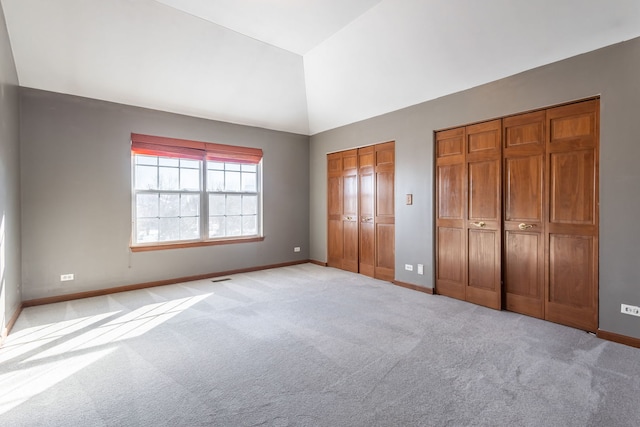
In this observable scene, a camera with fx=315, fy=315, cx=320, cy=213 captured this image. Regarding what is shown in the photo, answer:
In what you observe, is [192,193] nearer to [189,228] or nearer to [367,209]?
[189,228]

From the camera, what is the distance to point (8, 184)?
3258mm

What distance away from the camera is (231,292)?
4527mm

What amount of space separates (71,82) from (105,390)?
382 centimetres

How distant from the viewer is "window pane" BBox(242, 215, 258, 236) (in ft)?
19.3

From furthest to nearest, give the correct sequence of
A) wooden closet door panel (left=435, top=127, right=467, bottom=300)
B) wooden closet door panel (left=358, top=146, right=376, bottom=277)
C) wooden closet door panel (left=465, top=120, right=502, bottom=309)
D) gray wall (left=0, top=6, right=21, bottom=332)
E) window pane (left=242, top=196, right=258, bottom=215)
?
window pane (left=242, top=196, right=258, bottom=215) → wooden closet door panel (left=358, top=146, right=376, bottom=277) → wooden closet door panel (left=435, top=127, right=467, bottom=300) → wooden closet door panel (left=465, top=120, right=502, bottom=309) → gray wall (left=0, top=6, right=21, bottom=332)

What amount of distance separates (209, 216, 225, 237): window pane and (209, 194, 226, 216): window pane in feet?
0.29

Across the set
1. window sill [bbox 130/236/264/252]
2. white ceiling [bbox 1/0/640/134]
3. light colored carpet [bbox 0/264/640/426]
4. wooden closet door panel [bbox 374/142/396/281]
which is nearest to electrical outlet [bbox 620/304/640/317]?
light colored carpet [bbox 0/264/640/426]

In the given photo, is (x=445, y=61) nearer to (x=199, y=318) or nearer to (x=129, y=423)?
(x=199, y=318)

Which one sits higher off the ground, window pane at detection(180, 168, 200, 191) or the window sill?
window pane at detection(180, 168, 200, 191)

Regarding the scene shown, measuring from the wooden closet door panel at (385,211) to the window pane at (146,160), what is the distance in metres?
3.55

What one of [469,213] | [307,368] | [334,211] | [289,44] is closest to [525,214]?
[469,213]

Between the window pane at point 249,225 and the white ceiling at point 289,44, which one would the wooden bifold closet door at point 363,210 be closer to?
the white ceiling at point 289,44

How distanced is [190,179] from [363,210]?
118 inches

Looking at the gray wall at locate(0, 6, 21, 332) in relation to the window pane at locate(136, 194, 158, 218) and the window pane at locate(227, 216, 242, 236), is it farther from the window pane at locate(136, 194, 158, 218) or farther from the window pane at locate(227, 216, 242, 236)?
the window pane at locate(227, 216, 242, 236)
